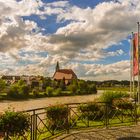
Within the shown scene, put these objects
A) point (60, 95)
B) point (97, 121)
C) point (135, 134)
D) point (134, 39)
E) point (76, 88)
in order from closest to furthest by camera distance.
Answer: point (135, 134)
point (97, 121)
point (134, 39)
point (60, 95)
point (76, 88)

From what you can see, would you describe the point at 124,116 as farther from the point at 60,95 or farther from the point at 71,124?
the point at 60,95

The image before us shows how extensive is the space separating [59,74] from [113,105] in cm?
11708

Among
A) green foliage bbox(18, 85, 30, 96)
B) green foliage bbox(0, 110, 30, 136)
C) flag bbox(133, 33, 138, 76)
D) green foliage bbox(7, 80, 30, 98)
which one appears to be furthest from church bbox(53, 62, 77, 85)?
green foliage bbox(0, 110, 30, 136)

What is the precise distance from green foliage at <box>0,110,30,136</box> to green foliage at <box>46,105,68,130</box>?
9.72ft

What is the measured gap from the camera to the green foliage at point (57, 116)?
42.6ft

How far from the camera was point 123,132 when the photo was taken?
1287 cm

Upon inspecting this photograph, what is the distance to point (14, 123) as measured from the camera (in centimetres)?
963

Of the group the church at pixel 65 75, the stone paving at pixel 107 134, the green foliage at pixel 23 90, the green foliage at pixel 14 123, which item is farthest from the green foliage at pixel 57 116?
the church at pixel 65 75

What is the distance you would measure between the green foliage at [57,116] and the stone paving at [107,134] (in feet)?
2.16

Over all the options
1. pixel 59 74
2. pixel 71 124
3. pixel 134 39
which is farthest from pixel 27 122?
pixel 59 74

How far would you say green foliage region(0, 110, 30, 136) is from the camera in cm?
941

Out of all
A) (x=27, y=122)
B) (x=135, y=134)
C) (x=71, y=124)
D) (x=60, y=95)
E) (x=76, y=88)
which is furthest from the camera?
(x=76, y=88)

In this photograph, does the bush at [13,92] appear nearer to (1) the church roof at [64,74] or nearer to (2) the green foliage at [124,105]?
(1) the church roof at [64,74]

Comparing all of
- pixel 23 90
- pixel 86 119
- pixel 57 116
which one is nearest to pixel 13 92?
pixel 23 90
